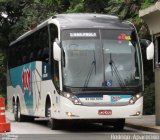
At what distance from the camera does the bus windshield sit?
16.7 meters

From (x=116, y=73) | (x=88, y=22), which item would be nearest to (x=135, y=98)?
(x=116, y=73)

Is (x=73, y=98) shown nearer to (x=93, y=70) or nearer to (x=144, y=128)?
(x=93, y=70)

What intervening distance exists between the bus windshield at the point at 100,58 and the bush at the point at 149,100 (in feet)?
31.1

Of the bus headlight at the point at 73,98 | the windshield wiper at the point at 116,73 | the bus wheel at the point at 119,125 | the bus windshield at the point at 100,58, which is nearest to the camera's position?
the bus headlight at the point at 73,98

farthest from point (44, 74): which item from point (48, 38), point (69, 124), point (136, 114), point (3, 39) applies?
point (3, 39)

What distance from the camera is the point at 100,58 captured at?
16875mm

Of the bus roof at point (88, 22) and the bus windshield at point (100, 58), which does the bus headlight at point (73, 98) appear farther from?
the bus roof at point (88, 22)

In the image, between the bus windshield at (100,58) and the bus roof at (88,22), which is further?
the bus roof at (88,22)

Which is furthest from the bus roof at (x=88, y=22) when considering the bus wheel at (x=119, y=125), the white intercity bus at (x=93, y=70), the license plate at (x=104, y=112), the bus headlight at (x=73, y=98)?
the bus wheel at (x=119, y=125)

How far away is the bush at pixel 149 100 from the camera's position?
2651 cm

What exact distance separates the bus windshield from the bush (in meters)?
9.47

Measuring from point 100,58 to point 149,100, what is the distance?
10.1 meters

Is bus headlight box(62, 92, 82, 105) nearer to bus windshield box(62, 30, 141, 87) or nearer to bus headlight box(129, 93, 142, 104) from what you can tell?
bus windshield box(62, 30, 141, 87)

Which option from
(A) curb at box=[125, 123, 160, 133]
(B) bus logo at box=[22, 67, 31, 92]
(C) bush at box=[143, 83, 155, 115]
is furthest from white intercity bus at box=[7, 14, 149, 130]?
(C) bush at box=[143, 83, 155, 115]
